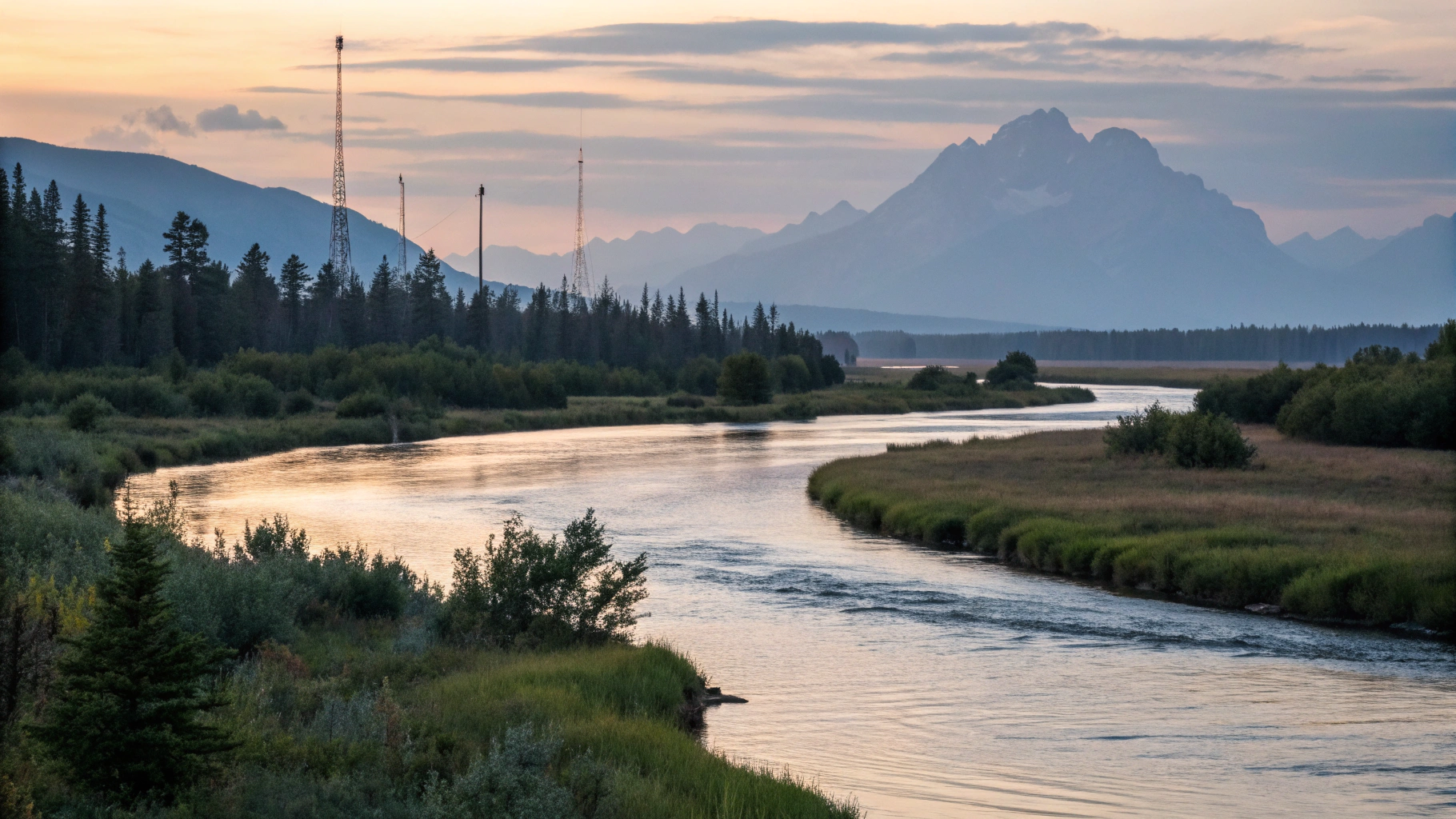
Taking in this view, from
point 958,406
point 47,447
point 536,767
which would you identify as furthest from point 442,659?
point 958,406

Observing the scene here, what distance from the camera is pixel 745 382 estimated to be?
11906cm

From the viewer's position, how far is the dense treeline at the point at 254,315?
306 ft

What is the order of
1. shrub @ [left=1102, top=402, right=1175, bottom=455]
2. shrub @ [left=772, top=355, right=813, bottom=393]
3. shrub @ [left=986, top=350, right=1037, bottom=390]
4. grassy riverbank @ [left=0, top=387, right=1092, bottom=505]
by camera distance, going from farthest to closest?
shrub @ [left=986, top=350, right=1037, bottom=390]
shrub @ [left=772, top=355, right=813, bottom=393]
shrub @ [left=1102, top=402, right=1175, bottom=455]
grassy riverbank @ [left=0, top=387, right=1092, bottom=505]

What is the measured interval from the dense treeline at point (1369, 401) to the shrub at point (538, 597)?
3570 cm

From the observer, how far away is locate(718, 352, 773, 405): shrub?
118 m

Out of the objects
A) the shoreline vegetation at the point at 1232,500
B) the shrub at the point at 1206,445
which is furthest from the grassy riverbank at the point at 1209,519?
the shrub at the point at 1206,445

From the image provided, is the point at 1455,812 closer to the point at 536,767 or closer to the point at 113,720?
the point at 536,767

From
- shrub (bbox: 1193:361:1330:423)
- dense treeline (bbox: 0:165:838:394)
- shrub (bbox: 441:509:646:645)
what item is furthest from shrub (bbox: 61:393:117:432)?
shrub (bbox: 1193:361:1330:423)

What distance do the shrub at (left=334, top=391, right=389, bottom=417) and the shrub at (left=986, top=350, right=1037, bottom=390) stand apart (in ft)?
279

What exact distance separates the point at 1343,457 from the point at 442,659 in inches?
1669

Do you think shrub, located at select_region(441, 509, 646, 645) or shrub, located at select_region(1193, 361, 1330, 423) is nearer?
shrub, located at select_region(441, 509, 646, 645)

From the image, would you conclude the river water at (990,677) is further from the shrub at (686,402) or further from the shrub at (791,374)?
the shrub at (791,374)

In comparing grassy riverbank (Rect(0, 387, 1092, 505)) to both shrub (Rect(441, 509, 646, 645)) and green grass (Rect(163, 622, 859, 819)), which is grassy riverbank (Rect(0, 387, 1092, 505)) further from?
green grass (Rect(163, 622, 859, 819))

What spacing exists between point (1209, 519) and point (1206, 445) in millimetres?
14143
